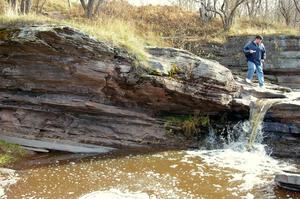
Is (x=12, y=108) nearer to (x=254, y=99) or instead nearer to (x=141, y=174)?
(x=141, y=174)

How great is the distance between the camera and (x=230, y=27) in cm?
2270

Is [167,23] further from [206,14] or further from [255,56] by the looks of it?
[255,56]

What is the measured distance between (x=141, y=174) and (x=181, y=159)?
166 centimetres

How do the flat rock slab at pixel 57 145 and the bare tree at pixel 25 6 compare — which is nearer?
the flat rock slab at pixel 57 145

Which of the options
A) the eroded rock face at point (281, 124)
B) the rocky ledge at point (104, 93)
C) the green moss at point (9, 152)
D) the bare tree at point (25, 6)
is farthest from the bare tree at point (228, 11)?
the green moss at point (9, 152)

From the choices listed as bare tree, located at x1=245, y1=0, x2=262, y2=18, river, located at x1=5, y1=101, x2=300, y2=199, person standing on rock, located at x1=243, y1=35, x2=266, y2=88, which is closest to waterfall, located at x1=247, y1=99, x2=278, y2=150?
river, located at x1=5, y1=101, x2=300, y2=199

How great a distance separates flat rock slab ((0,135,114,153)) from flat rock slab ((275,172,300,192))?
514 centimetres

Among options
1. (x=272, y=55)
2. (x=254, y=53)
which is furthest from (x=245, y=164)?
(x=272, y=55)

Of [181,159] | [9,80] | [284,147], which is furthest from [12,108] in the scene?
[284,147]

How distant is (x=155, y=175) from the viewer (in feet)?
28.5

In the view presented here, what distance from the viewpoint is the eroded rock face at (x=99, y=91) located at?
1102 centimetres

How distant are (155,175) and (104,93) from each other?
3607 mm

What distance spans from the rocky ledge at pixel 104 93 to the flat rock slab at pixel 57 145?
143 millimetres

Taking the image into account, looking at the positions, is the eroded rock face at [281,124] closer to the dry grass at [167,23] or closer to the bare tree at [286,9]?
the dry grass at [167,23]
